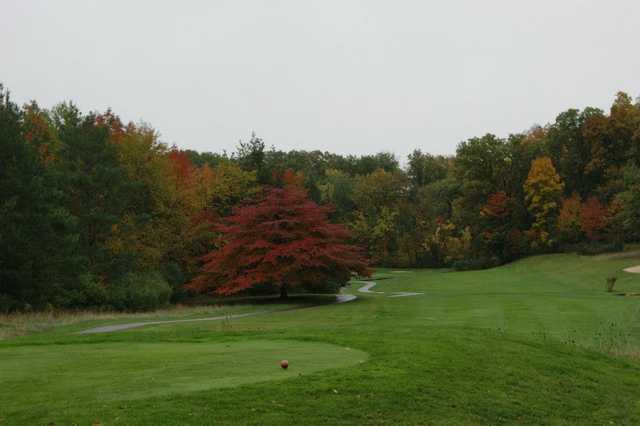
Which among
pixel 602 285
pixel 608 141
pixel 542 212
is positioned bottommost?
pixel 602 285

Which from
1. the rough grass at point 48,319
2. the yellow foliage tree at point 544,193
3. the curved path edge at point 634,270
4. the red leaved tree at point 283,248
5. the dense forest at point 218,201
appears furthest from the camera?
the yellow foliage tree at point 544,193

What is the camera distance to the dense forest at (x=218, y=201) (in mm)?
31562

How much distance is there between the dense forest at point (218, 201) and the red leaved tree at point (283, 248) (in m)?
4.87

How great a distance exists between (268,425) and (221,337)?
8785 millimetres

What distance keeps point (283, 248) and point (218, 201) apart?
16.2 metres

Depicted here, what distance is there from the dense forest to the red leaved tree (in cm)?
487

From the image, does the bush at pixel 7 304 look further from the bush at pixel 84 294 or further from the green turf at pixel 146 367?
the green turf at pixel 146 367

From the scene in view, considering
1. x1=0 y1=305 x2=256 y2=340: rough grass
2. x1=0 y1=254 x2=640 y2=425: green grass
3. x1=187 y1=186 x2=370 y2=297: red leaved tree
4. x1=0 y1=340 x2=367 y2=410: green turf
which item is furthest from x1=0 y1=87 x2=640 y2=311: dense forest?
x1=0 y1=340 x2=367 y2=410: green turf

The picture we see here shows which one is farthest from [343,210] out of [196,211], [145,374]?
[145,374]

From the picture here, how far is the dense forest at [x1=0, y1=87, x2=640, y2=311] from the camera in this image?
31.6m

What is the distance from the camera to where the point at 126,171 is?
43188 mm

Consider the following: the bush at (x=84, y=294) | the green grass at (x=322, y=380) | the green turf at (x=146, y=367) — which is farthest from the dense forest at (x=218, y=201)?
the green turf at (x=146, y=367)

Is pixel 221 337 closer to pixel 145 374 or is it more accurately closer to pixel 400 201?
pixel 145 374

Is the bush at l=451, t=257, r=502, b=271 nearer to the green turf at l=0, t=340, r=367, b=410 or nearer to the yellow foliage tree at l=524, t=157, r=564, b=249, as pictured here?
the yellow foliage tree at l=524, t=157, r=564, b=249
